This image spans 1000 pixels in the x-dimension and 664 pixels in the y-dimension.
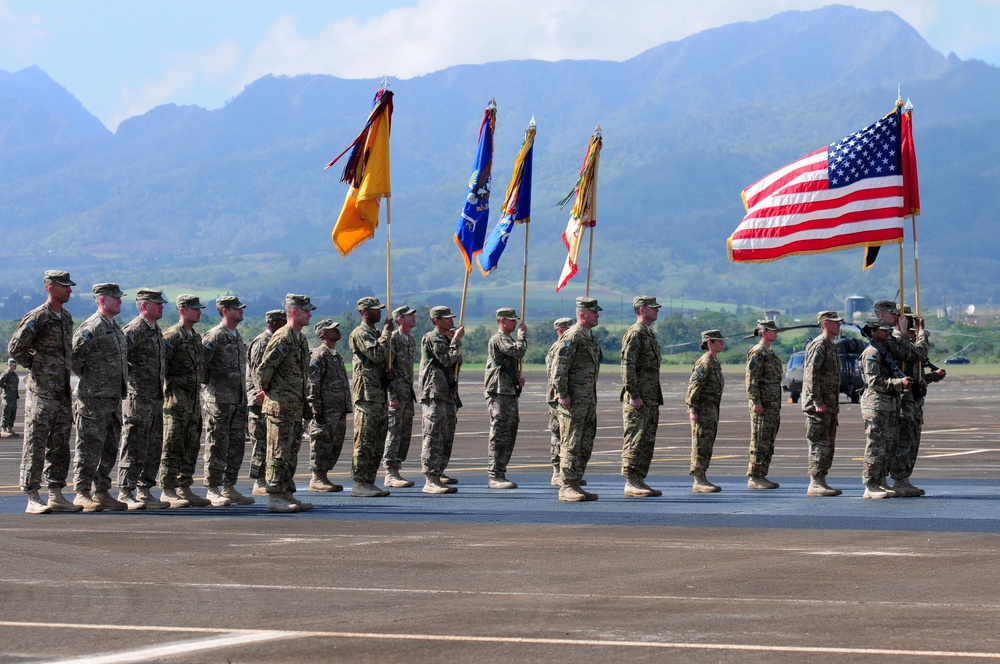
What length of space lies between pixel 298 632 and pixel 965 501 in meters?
8.51

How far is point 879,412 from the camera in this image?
15.0 metres

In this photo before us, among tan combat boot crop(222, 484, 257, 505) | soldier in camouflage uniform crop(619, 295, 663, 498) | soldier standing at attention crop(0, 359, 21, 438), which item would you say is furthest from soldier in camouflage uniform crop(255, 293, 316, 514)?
soldier standing at attention crop(0, 359, 21, 438)

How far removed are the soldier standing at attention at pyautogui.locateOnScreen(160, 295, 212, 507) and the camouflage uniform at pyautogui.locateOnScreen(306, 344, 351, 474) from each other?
4.88 ft

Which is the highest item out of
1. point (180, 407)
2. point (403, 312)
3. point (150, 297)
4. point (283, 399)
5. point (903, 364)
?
point (150, 297)

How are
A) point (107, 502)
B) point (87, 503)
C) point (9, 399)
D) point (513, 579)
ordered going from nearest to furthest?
1. point (513, 579)
2. point (87, 503)
3. point (107, 502)
4. point (9, 399)

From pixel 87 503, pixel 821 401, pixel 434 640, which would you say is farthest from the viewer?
pixel 821 401

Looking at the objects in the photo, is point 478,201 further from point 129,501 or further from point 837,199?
point 129,501

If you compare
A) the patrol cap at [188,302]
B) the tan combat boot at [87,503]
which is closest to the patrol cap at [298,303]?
the patrol cap at [188,302]

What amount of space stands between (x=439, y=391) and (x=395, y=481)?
1084 millimetres

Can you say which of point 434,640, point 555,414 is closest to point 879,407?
point 555,414

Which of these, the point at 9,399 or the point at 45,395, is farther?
the point at 9,399

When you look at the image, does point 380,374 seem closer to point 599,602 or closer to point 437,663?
point 599,602

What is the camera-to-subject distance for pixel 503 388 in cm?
1705

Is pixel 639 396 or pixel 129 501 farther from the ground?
pixel 639 396
